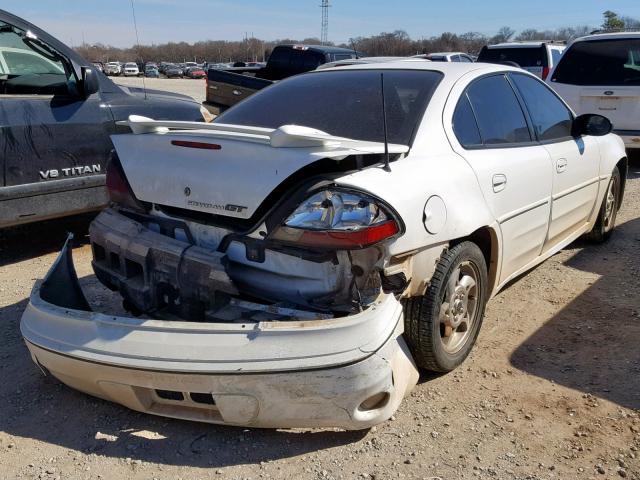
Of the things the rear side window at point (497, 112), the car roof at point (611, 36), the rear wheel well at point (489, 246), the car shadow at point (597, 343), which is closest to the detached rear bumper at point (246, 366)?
the rear wheel well at point (489, 246)

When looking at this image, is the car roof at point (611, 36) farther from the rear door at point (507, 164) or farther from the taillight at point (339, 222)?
the taillight at point (339, 222)

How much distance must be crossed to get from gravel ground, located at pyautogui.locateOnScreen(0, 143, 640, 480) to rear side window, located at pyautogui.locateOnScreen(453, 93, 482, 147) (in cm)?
121

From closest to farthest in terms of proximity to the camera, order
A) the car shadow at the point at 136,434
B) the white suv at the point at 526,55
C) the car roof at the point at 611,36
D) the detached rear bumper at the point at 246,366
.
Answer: the detached rear bumper at the point at 246,366 → the car shadow at the point at 136,434 → the car roof at the point at 611,36 → the white suv at the point at 526,55

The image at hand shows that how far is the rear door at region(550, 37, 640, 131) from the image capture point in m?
8.52

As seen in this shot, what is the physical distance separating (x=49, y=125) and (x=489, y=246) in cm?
338

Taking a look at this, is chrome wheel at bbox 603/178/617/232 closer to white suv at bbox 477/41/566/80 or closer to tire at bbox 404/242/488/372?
tire at bbox 404/242/488/372

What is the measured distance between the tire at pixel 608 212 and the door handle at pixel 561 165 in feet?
3.94

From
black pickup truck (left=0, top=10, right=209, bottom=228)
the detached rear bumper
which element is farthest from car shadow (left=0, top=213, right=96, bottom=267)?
the detached rear bumper

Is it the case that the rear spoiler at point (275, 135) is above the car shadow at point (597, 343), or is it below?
above

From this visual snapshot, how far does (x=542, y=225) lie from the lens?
3992 mm

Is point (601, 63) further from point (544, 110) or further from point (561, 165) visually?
point (561, 165)

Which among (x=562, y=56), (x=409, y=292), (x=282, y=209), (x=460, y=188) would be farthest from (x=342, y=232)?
(x=562, y=56)

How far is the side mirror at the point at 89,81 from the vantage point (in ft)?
15.9

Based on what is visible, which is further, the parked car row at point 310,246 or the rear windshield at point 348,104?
the rear windshield at point 348,104
